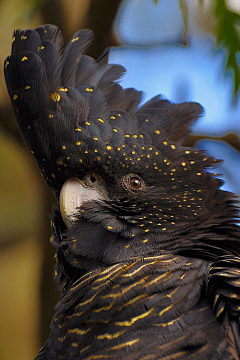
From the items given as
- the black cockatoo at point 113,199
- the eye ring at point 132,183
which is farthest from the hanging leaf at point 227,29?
the eye ring at point 132,183

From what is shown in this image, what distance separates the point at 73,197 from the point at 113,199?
228 mm

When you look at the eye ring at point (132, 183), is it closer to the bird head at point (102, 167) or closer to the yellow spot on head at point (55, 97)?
the bird head at point (102, 167)

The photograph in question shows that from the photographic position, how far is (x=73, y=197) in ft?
7.03

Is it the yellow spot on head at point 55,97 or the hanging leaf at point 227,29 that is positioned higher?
the yellow spot on head at point 55,97

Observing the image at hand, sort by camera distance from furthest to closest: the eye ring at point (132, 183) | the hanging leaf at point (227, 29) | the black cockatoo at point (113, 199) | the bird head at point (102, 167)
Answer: the eye ring at point (132, 183) < the bird head at point (102, 167) < the black cockatoo at point (113, 199) < the hanging leaf at point (227, 29)

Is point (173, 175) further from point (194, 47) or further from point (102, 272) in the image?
point (194, 47)

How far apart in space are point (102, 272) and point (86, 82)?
111cm

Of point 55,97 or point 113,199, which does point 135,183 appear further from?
point 55,97

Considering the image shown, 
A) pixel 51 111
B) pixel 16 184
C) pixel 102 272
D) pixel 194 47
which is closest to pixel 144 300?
pixel 102 272

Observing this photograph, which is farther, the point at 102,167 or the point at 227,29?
the point at 102,167

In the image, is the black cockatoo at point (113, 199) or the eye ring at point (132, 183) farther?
the eye ring at point (132, 183)

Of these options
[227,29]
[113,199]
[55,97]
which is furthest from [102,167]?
[227,29]

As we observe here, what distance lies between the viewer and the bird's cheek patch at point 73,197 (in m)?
2.11

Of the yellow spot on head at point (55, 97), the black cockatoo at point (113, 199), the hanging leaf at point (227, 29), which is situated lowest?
the black cockatoo at point (113, 199)
